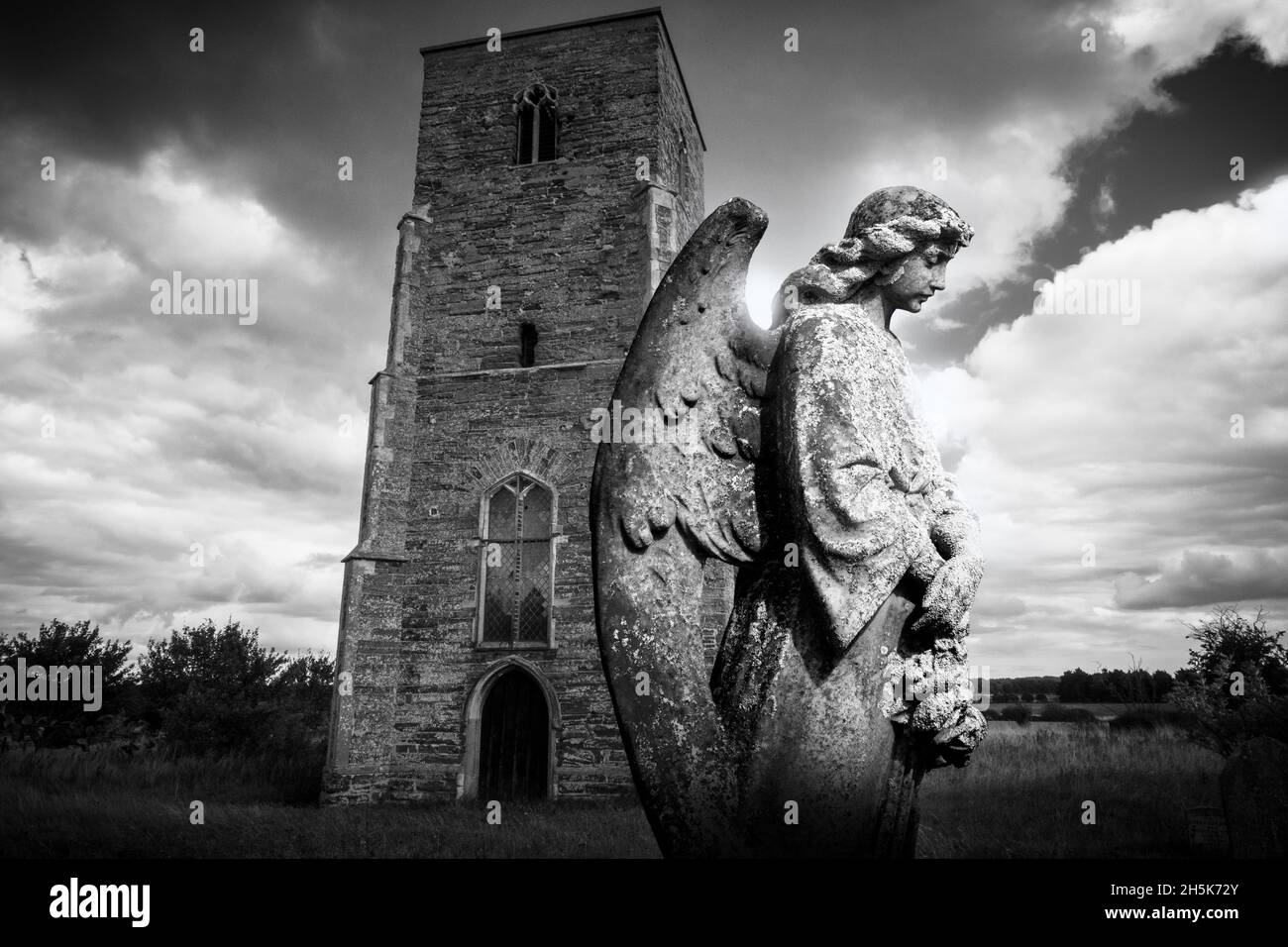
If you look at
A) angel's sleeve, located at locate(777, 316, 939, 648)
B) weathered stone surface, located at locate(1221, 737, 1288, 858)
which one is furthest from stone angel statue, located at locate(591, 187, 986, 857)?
weathered stone surface, located at locate(1221, 737, 1288, 858)

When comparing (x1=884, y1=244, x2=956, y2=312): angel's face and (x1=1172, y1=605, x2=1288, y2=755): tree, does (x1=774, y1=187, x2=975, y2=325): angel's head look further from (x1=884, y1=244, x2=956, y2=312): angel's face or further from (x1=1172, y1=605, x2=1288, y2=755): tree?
(x1=1172, y1=605, x2=1288, y2=755): tree

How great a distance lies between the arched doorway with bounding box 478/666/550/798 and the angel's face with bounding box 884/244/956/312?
41.3 feet

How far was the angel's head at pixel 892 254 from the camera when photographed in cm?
253

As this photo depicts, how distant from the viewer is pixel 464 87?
18.2 m

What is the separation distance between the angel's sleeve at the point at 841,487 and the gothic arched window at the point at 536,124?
54.2ft

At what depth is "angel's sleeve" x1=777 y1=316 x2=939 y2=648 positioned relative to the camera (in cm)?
209

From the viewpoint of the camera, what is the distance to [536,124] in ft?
58.0

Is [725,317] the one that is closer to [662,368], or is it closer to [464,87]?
[662,368]

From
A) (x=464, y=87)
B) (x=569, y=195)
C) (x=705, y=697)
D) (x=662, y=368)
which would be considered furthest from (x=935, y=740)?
(x=464, y=87)

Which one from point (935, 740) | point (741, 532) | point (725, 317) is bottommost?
point (935, 740)

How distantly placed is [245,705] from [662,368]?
19197 millimetres

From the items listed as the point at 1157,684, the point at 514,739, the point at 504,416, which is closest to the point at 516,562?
the point at 504,416

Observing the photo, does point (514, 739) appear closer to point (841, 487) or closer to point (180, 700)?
point (180, 700)
